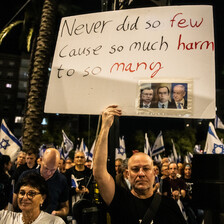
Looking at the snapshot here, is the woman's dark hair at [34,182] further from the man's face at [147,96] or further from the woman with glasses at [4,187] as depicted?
the woman with glasses at [4,187]

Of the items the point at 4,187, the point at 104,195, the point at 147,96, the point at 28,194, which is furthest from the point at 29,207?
the point at 4,187

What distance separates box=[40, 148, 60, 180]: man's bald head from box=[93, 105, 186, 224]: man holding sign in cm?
190

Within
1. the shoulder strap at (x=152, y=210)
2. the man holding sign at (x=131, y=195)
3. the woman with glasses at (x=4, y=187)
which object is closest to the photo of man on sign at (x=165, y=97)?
the man holding sign at (x=131, y=195)

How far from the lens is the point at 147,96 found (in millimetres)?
2186

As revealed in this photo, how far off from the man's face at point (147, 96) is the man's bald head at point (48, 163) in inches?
80.6

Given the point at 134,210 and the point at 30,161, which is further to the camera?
the point at 30,161

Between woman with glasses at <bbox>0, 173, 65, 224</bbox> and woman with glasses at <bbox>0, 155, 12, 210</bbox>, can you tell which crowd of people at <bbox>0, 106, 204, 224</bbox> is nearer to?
woman with glasses at <bbox>0, 173, 65, 224</bbox>

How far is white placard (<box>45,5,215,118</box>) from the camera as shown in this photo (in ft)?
7.14

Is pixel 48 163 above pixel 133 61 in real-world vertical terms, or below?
below

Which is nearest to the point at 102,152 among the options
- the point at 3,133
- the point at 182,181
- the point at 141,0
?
the point at 141,0

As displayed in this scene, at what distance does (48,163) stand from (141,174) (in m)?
2.03

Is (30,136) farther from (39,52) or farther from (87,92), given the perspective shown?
(87,92)

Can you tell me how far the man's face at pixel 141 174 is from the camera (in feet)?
6.95

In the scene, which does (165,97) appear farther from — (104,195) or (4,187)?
(4,187)
